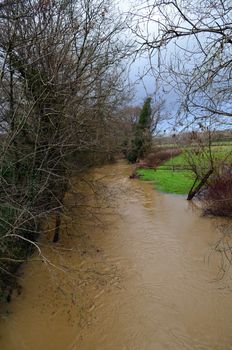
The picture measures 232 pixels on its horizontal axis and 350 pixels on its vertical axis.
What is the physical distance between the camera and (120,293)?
22.9 feet

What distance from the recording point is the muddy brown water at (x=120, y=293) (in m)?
5.65

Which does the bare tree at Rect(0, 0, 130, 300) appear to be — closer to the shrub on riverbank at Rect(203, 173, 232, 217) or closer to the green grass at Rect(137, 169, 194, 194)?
the shrub on riverbank at Rect(203, 173, 232, 217)

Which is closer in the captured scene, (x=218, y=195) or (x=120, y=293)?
(x=120, y=293)

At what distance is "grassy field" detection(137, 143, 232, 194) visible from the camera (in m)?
15.3

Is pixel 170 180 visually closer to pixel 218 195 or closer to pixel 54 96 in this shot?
pixel 218 195

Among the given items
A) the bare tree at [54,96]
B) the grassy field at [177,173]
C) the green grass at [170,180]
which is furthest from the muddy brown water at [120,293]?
the green grass at [170,180]

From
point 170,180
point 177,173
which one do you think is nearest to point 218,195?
point 170,180

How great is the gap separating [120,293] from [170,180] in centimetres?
1326

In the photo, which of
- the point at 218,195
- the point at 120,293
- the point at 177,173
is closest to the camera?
the point at 120,293

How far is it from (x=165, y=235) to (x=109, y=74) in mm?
4934

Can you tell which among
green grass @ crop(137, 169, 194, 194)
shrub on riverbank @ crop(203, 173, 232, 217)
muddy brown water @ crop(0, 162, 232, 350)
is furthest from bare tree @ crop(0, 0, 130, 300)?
green grass @ crop(137, 169, 194, 194)

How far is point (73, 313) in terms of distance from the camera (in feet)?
20.6

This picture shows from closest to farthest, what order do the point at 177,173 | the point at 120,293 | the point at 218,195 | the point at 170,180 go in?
the point at 120,293 → the point at 218,195 → the point at 170,180 → the point at 177,173

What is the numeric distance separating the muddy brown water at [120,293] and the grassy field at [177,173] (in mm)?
4640
